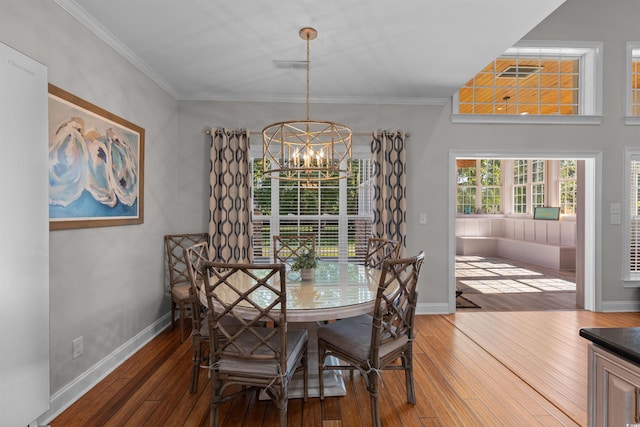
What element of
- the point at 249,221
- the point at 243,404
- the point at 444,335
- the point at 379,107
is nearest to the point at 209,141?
the point at 249,221

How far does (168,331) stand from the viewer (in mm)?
3539

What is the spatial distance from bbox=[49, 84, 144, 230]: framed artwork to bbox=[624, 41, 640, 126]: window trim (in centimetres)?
571

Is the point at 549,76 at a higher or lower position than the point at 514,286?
higher

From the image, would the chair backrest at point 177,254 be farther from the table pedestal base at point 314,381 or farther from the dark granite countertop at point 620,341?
the dark granite countertop at point 620,341

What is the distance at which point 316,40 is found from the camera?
2.73 metres

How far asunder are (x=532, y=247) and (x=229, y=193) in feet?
24.1

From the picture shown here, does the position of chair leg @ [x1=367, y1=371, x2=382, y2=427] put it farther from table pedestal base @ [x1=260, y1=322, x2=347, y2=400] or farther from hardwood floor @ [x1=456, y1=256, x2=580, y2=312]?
hardwood floor @ [x1=456, y1=256, x2=580, y2=312]

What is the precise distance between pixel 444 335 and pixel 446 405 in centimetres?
131

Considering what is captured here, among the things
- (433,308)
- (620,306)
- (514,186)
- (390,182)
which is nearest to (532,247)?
(514,186)

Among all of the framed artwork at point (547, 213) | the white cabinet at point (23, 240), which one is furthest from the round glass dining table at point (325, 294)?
the framed artwork at point (547, 213)

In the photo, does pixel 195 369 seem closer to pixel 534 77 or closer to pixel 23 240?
pixel 23 240

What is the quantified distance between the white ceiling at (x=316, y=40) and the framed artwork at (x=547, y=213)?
606 cm

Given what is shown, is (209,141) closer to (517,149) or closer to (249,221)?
(249,221)

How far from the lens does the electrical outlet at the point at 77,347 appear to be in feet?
7.49
